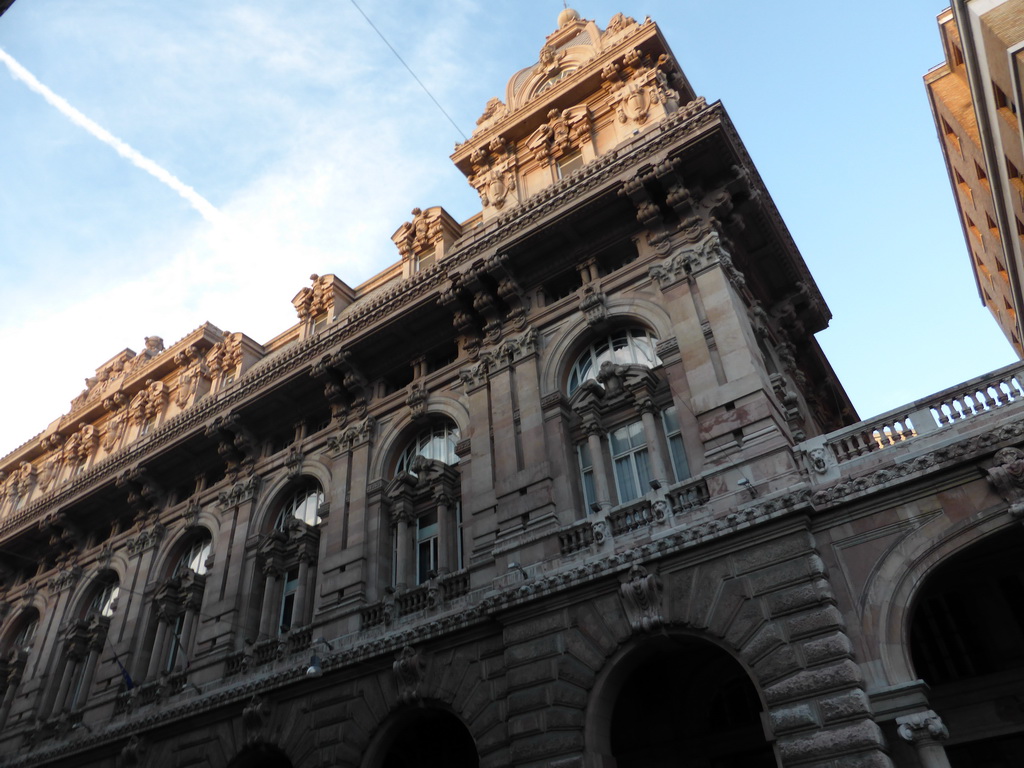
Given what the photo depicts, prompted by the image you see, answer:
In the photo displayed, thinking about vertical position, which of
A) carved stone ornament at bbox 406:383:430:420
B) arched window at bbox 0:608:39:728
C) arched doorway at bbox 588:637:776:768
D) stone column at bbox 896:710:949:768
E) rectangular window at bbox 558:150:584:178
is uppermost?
rectangular window at bbox 558:150:584:178

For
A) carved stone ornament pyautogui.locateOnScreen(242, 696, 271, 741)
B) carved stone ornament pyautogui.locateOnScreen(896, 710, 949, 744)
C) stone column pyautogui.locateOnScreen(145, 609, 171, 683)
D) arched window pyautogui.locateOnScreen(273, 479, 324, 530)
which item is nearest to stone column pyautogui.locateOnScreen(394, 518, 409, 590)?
arched window pyautogui.locateOnScreen(273, 479, 324, 530)

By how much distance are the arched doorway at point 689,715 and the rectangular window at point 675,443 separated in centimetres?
362

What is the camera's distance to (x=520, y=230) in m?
21.6

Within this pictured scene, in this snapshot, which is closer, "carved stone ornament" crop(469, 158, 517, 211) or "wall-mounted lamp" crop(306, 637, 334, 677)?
"wall-mounted lamp" crop(306, 637, 334, 677)

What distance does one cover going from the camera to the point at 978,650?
1465 centimetres

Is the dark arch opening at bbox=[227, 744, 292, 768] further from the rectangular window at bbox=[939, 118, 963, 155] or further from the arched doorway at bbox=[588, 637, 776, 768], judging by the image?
the rectangular window at bbox=[939, 118, 963, 155]

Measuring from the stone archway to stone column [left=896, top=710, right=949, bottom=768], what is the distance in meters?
9.70

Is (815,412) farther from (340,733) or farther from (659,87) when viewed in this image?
(340,733)

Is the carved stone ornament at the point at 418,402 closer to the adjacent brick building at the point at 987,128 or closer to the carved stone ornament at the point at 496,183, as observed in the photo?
the carved stone ornament at the point at 496,183

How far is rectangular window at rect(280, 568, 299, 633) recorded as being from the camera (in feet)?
72.3

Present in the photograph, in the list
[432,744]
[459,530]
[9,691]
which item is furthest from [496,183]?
[9,691]

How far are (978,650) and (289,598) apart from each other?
1741 cm

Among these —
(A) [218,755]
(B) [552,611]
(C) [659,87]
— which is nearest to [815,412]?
(C) [659,87]

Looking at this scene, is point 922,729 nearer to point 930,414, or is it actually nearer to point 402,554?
point 930,414
